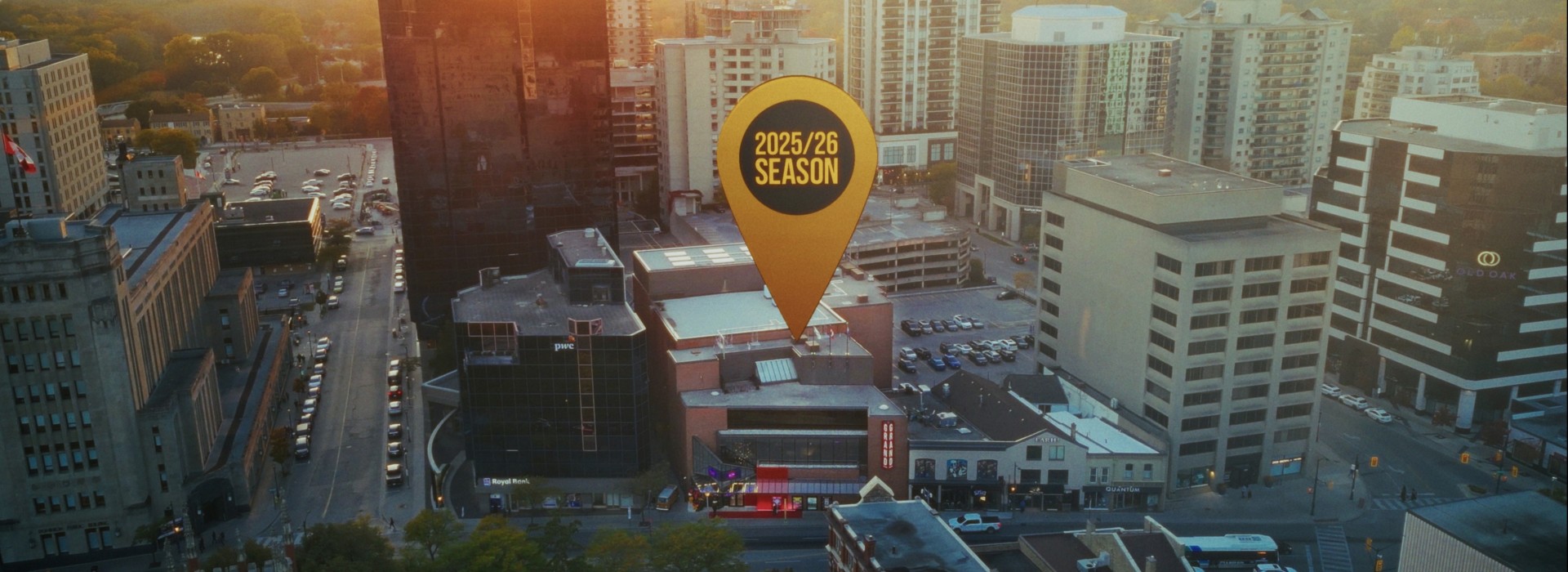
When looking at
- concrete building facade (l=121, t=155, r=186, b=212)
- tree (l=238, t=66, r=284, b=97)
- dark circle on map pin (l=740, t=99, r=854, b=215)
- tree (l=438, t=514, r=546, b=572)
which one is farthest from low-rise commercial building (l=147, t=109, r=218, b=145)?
dark circle on map pin (l=740, t=99, r=854, b=215)

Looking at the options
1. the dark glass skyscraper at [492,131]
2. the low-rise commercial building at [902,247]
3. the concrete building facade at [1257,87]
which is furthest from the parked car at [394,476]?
the concrete building facade at [1257,87]

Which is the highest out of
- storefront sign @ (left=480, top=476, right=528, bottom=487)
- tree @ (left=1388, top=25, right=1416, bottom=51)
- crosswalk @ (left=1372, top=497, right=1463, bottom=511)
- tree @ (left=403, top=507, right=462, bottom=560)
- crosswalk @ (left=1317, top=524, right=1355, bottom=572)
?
tree @ (left=1388, top=25, right=1416, bottom=51)

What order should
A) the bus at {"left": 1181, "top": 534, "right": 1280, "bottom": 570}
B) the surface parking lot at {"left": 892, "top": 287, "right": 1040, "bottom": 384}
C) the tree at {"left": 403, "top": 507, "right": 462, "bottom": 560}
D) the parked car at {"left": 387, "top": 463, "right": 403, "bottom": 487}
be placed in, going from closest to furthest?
the tree at {"left": 403, "top": 507, "right": 462, "bottom": 560} < the bus at {"left": 1181, "top": 534, "right": 1280, "bottom": 570} < the parked car at {"left": 387, "top": 463, "right": 403, "bottom": 487} < the surface parking lot at {"left": 892, "top": 287, "right": 1040, "bottom": 384}

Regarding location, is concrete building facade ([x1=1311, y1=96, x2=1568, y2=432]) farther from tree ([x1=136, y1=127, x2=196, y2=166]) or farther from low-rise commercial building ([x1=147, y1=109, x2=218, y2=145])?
low-rise commercial building ([x1=147, y1=109, x2=218, y2=145])

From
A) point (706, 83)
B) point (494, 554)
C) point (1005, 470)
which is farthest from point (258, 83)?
point (1005, 470)

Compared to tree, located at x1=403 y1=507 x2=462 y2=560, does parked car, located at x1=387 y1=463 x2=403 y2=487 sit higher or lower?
lower

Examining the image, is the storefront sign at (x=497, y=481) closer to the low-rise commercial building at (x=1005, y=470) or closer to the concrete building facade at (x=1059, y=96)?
the low-rise commercial building at (x=1005, y=470)

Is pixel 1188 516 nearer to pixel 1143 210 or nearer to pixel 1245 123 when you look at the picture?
pixel 1143 210
